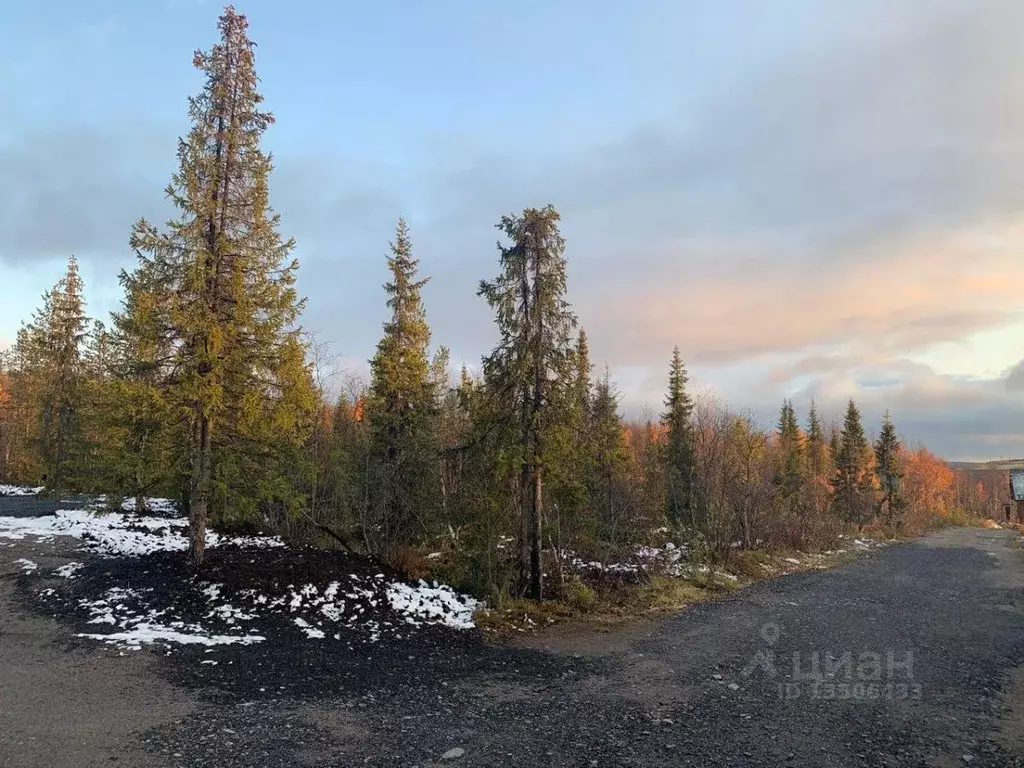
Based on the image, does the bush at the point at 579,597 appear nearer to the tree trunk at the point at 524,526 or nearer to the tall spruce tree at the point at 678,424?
the tree trunk at the point at 524,526

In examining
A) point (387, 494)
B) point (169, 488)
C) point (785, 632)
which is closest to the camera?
point (785, 632)

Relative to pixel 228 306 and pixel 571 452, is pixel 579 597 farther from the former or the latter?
pixel 228 306

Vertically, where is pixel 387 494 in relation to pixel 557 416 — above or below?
below

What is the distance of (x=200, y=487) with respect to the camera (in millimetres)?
12180

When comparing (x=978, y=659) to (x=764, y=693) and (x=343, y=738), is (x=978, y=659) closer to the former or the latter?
(x=764, y=693)

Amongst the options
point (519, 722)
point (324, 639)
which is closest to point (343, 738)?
point (519, 722)

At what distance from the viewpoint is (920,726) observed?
6887 mm

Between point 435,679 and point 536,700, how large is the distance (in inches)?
62.7

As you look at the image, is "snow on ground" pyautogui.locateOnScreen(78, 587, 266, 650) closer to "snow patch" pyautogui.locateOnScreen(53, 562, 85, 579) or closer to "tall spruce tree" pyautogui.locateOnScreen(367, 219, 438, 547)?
"snow patch" pyautogui.locateOnScreen(53, 562, 85, 579)

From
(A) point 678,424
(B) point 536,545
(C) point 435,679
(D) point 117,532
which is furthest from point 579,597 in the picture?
(A) point 678,424

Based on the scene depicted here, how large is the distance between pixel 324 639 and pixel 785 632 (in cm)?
860

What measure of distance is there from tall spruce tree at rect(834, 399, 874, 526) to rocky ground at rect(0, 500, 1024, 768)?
34.6 m

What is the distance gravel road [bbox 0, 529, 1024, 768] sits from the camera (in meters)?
5.94

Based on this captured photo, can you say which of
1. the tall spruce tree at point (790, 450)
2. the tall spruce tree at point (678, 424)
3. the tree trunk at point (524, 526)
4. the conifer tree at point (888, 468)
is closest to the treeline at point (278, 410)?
the tree trunk at point (524, 526)
